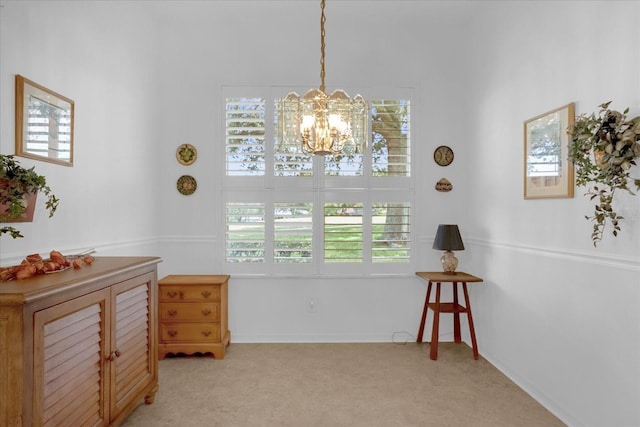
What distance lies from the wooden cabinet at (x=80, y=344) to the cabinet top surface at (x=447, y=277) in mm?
2440

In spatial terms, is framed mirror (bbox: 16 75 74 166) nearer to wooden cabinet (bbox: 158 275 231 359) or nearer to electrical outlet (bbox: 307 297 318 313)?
wooden cabinet (bbox: 158 275 231 359)

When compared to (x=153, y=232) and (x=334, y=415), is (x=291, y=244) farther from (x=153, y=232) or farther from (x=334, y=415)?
(x=334, y=415)

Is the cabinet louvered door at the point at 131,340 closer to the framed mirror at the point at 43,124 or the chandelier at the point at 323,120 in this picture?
the framed mirror at the point at 43,124

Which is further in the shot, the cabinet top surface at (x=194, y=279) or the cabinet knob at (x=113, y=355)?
the cabinet top surface at (x=194, y=279)

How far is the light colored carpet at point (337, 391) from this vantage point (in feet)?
8.14

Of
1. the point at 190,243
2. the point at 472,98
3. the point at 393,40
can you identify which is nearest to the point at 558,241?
the point at 472,98

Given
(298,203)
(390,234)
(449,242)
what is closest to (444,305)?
(449,242)

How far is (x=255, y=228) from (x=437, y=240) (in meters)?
1.89

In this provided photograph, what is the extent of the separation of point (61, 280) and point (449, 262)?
10.6 ft

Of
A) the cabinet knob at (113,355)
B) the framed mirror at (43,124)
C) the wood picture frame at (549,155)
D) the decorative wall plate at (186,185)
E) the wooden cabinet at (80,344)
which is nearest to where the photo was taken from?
the wooden cabinet at (80,344)

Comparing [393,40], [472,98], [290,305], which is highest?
[393,40]

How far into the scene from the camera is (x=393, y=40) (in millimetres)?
4012

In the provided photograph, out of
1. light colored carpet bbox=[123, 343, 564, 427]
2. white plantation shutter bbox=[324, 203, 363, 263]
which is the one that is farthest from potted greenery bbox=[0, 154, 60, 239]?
white plantation shutter bbox=[324, 203, 363, 263]

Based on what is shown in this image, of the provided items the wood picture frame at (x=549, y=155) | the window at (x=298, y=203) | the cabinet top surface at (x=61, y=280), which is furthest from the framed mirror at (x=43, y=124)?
the wood picture frame at (x=549, y=155)
